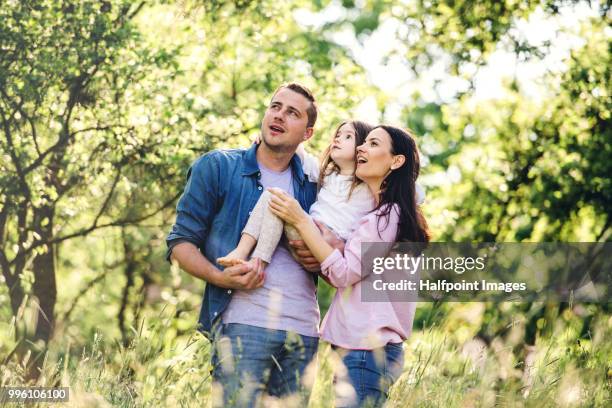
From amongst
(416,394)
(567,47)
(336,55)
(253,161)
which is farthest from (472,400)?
(336,55)

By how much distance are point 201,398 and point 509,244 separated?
553 cm

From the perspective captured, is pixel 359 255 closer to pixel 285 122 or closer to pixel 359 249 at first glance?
pixel 359 249

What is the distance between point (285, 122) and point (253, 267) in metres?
0.79

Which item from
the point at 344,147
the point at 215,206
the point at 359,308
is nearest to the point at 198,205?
the point at 215,206

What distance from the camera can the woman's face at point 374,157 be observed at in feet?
12.9

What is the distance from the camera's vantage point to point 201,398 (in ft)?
11.9

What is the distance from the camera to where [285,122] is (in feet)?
13.5

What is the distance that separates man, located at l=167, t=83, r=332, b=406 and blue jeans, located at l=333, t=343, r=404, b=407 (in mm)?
229

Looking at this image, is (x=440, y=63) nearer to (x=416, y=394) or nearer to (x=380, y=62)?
Answer: (x=380, y=62)

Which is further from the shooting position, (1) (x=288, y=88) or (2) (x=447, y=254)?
(2) (x=447, y=254)

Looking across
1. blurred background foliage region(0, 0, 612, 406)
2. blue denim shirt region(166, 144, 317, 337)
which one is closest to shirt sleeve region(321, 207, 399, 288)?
blue denim shirt region(166, 144, 317, 337)

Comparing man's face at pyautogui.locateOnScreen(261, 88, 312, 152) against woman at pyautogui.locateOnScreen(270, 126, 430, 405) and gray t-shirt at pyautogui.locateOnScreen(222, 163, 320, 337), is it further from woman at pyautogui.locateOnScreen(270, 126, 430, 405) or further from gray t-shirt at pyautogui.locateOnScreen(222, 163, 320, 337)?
gray t-shirt at pyautogui.locateOnScreen(222, 163, 320, 337)

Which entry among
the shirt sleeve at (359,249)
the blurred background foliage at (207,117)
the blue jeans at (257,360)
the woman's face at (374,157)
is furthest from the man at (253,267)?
the blurred background foliage at (207,117)

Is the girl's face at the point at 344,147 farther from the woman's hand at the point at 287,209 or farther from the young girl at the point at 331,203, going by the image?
the woman's hand at the point at 287,209
